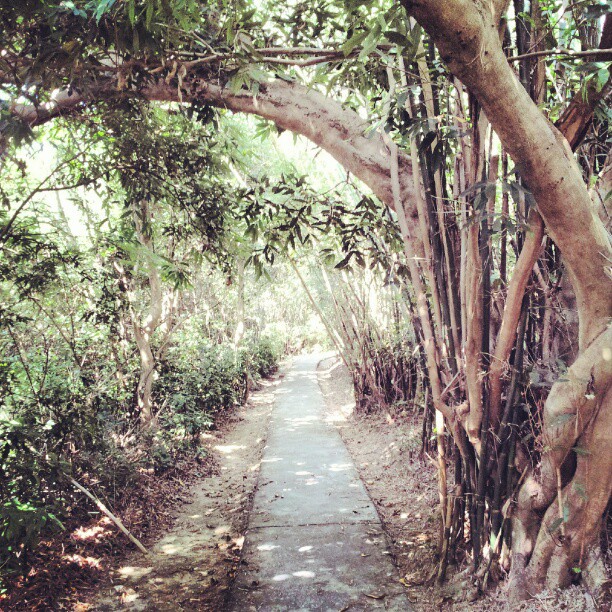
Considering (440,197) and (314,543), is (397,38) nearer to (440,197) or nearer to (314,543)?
(440,197)

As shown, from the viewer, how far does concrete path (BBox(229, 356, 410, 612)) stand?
116 inches

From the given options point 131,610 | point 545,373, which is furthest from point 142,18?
point 131,610

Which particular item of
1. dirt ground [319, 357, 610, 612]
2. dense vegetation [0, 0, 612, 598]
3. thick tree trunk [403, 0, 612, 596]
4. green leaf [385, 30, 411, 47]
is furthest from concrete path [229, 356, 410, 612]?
green leaf [385, 30, 411, 47]

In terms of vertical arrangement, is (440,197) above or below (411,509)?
above

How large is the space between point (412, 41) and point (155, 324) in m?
4.57

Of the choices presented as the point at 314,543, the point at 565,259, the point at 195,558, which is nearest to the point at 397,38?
the point at 565,259

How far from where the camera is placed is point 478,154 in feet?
7.07

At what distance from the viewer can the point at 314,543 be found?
3.69 meters

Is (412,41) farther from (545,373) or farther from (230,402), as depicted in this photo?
Answer: (230,402)

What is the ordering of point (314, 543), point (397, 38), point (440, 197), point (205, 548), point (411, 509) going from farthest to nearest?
point (411, 509) → point (205, 548) → point (314, 543) → point (440, 197) → point (397, 38)

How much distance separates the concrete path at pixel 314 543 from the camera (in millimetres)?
2936

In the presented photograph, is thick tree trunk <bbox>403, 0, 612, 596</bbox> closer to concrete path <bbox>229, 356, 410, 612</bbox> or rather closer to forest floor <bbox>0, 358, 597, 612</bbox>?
forest floor <bbox>0, 358, 597, 612</bbox>

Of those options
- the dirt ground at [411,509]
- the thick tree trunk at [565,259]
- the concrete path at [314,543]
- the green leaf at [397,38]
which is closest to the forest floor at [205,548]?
the dirt ground at [411,509]

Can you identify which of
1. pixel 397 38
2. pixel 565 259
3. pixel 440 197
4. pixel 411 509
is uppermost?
pixel 397 38
